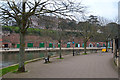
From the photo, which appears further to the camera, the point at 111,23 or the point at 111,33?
the point at 111,23

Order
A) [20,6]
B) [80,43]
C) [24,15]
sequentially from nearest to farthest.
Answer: [24,15] → [20,6] → [80,43]

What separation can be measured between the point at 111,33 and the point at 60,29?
64.6ft

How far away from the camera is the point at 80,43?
6506 cm

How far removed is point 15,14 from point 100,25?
1275 inches

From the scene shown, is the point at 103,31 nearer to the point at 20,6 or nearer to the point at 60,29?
the point at 60,29

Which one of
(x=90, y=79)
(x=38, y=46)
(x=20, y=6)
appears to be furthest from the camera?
(x=38, y=46)

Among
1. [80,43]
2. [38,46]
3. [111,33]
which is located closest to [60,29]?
[111,33]

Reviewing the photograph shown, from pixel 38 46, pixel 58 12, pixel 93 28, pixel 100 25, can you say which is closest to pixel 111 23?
pixel 100 25

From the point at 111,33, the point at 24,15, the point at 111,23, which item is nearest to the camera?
the point at 24,15

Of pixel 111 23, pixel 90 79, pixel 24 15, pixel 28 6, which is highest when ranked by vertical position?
pixel 111 23

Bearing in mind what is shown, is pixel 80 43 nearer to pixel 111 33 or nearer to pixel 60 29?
pixel 111 33

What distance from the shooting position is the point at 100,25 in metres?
39.7

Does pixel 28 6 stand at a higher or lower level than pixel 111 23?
lower

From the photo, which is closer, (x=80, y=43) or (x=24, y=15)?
(x=24, y=15)
